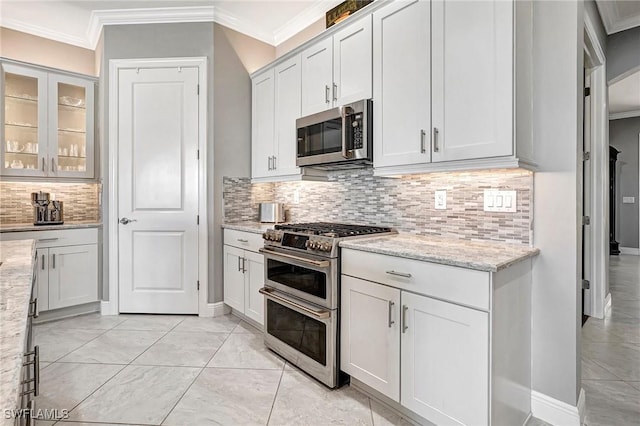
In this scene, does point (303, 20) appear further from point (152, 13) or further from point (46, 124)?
point (46, 124)

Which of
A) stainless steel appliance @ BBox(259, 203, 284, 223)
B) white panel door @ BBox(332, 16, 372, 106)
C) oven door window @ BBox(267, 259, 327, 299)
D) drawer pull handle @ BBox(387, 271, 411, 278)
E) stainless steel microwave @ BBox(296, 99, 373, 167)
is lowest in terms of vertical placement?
oven door window @ BBox(267, 259, 327, 299)

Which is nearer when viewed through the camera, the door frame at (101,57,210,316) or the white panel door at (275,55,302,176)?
the white panel door at (275,55,302,176)

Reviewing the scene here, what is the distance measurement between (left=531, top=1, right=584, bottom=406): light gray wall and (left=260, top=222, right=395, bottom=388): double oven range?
3.32 feet

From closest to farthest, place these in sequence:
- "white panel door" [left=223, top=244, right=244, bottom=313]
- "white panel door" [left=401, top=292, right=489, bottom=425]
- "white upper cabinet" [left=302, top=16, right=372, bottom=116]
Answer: "white panel door" [left=401, top=292, right=489, bottom=425] < "white upper cabinet" [left=302, top=16, right=372, bottom=116] < "white panel door" [left=223, top=244, right=244, bottom=313]

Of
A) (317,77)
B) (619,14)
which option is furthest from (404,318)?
(619,14)

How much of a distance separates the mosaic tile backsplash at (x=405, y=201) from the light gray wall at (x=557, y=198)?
0.35 feet

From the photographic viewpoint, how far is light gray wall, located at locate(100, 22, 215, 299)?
3447 millimetres

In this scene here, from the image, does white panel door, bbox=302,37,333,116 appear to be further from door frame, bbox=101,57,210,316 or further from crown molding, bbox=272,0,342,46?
door frame, bbox=101,57,210,316

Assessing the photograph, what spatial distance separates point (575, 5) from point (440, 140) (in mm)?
936

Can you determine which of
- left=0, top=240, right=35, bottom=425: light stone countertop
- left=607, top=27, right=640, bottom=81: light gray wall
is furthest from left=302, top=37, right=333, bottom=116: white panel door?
left=607, top=27, right=640, bottom=81: light gray wall

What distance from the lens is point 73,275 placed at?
3.41 m

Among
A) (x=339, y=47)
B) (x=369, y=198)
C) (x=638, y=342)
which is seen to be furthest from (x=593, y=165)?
(x=339, y=47)

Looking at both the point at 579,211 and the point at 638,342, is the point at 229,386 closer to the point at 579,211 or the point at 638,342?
the point at 579,211

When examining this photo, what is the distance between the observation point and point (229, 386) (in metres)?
2.16
